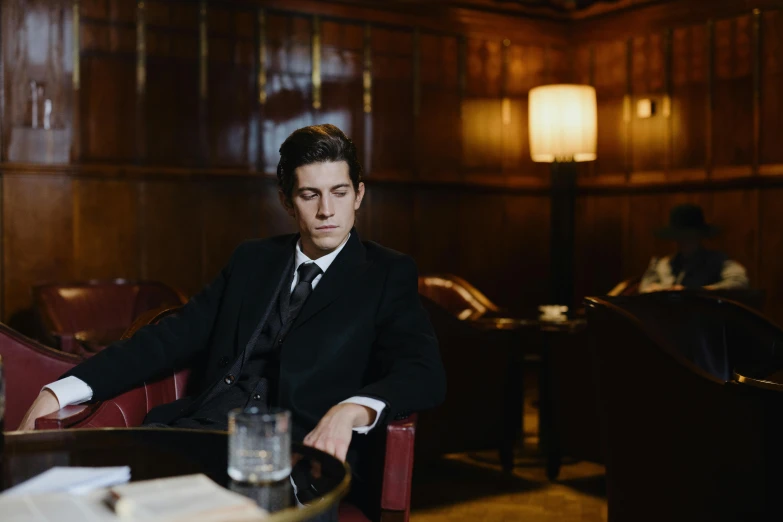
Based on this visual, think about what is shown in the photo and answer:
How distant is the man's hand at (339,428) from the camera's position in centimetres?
167

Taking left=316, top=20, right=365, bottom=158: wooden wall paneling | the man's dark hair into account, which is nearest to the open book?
the man's dark hair

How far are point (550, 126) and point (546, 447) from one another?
212 centimetres

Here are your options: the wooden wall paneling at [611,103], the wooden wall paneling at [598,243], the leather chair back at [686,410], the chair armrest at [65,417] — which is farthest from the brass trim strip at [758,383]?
the wooden wall paneling at [611,103]

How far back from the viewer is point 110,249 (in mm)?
5871

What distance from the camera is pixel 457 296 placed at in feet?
17.8

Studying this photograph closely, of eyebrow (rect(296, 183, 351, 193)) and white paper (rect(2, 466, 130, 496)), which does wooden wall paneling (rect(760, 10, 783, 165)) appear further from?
white paper (rect(2, 466, 130, 496))


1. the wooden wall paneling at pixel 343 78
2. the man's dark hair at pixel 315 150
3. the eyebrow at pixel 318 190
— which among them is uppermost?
the wooden wall paneling at pixel 343 78

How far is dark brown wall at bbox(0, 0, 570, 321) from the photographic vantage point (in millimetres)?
5648

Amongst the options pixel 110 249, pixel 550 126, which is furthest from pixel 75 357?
pixel 550 126

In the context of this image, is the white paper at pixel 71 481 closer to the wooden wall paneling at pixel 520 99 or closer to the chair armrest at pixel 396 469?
the chair armrest at pixel 396 469

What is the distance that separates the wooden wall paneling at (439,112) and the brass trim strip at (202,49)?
1.75m

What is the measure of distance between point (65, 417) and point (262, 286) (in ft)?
1.88

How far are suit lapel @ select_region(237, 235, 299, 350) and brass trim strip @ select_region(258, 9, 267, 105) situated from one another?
4.24 metres

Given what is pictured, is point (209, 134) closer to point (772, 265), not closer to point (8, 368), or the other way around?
point (8, 368)
